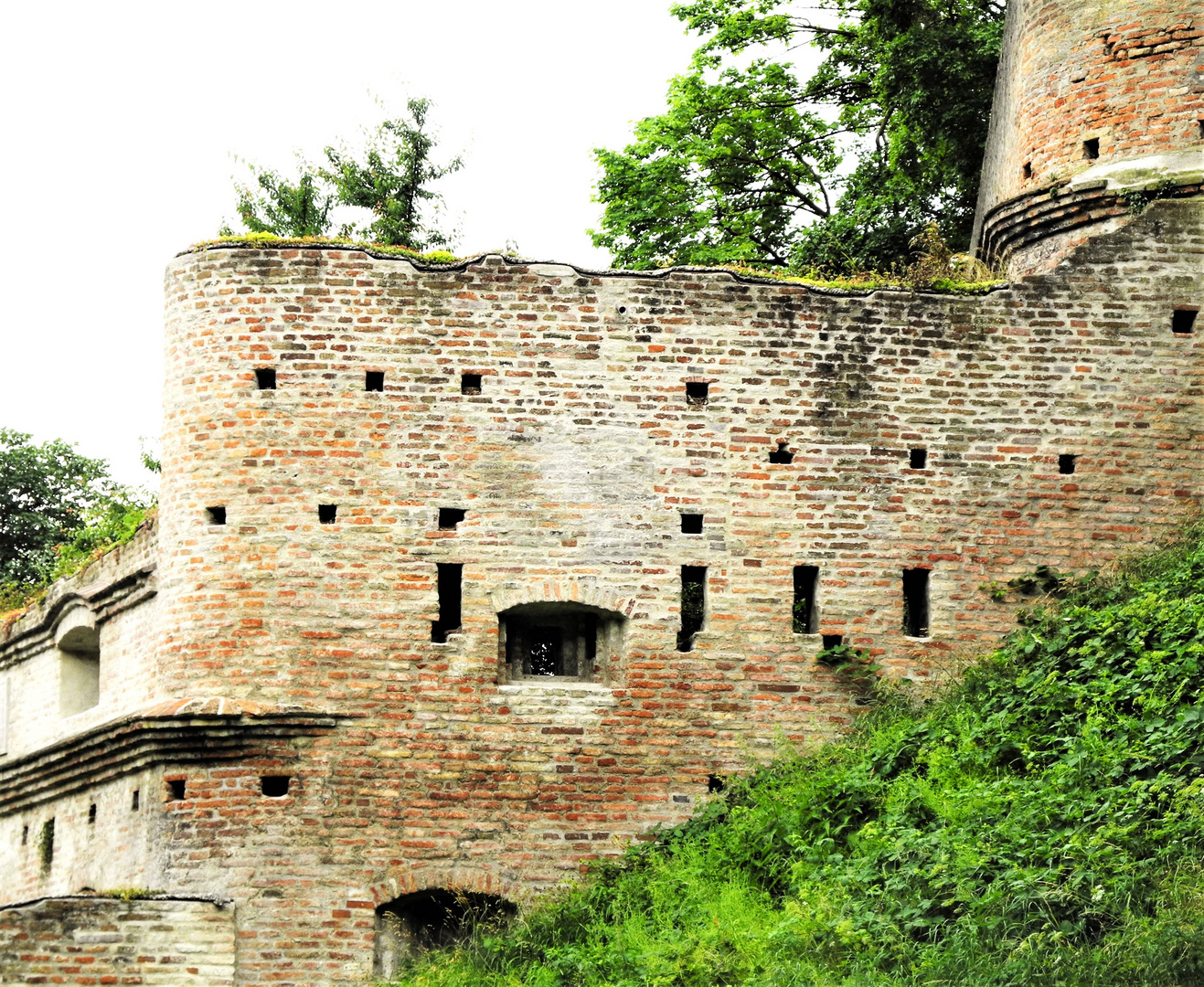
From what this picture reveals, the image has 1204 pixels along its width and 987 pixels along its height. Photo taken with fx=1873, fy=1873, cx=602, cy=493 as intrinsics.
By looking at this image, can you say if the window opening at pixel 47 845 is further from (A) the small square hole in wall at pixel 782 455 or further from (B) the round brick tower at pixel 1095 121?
(B) the round brick tower at pixel 1095 121

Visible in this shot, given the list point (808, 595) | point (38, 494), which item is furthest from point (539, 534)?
point (38, 494)

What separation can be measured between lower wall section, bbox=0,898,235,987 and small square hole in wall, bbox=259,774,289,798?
918 millimetres

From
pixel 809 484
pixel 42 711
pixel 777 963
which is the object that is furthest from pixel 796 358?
pixel 42 711

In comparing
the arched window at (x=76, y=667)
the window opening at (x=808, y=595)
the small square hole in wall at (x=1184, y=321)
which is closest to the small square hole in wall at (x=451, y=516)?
the window opening at (x=808, y=595)

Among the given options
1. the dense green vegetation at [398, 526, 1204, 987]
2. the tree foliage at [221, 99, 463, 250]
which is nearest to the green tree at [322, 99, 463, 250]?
the tree foliage at [221, 99, 463, 250]

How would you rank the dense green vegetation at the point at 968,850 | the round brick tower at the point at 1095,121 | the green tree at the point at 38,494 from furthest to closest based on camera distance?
the green tree at the point at 38,494
the round brick tower at the point at 1095,121
the dense green vegetation at the point at 968,850

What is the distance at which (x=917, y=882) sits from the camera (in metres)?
11.2

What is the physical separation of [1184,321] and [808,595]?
422cm

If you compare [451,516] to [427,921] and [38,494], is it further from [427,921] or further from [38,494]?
[38,494]

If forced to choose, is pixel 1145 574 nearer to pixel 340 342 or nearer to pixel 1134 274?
pixel 1134 274

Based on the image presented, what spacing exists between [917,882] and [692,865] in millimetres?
2669

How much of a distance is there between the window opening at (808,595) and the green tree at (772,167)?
27.0ft

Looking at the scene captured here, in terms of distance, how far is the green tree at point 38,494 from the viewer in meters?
30.9

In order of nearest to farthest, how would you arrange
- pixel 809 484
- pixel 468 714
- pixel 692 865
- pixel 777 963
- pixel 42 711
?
1. pixel 777 963
2. pixel 692 865
3. pixel 468 714
4. pixel 809 484
5. pixel 42 711
